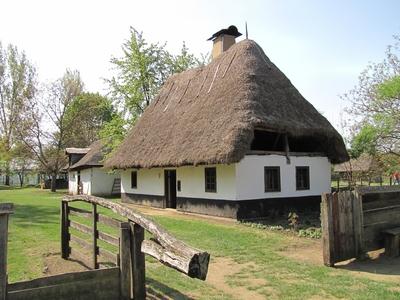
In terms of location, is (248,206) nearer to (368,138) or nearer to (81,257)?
(368,138)

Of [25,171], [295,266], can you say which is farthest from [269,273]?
[25,171]

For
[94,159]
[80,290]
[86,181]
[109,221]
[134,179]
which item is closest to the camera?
[80,290]

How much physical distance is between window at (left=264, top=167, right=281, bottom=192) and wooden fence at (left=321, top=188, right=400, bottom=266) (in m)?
7.69

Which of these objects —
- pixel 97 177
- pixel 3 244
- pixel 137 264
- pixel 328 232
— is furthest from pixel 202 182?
pixel 97 177

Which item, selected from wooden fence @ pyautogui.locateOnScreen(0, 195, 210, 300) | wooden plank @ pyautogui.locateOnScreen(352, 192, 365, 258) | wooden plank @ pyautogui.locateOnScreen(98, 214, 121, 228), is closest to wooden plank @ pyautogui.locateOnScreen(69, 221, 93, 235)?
wooden plank @ pyautogui.locateOnScreen(98, 214, 121, 228)

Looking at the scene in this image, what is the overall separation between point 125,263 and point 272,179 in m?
13.0

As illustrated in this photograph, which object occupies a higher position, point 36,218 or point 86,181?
point 86,181

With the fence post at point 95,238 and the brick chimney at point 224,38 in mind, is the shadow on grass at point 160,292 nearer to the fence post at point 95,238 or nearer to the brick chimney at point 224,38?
the fence post at point 95,238

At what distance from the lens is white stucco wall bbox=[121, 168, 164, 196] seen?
22.1m

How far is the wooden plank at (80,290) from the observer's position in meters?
4.71

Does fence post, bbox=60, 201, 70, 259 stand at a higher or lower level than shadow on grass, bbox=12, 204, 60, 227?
higher

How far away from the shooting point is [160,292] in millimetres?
6328

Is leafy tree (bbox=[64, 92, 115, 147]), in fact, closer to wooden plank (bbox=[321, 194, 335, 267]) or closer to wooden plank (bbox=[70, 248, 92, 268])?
wooden plank (bbox=[70, 248, 92, 268])

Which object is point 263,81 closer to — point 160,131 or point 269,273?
point 160,131
